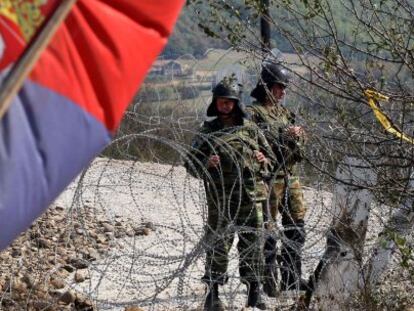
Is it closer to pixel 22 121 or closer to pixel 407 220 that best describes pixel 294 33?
pixel 407 220

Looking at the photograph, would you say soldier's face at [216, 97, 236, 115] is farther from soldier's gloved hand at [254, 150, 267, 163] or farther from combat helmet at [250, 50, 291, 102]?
soldier's gloved hand at [254, 150, 267, 163]

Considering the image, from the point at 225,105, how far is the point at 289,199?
103 centimetres

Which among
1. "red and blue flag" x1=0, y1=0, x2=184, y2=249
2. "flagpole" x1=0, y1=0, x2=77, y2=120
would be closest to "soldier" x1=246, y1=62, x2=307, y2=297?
"red and blue flag" x1=0, y1=0, x2=184, y2=249

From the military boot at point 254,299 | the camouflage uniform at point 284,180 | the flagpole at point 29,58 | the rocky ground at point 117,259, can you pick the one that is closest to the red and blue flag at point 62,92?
the flagpole at point 29,58

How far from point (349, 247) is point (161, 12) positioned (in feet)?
12.6

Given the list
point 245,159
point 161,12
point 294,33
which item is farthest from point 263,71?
point 161,12

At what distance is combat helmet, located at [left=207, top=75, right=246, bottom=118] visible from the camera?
6.96m

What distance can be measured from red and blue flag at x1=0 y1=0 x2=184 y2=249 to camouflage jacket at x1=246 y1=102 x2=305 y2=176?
13.4 feet

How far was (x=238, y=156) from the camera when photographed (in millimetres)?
7031

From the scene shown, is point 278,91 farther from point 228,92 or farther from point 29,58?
point 29,58

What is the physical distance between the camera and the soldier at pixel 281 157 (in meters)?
6.98

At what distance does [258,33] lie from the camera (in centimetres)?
639

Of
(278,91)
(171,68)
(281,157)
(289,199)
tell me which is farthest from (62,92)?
(171,68)

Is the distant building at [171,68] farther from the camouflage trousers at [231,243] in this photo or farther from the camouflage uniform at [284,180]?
the camouflage trousers at [231,243]
